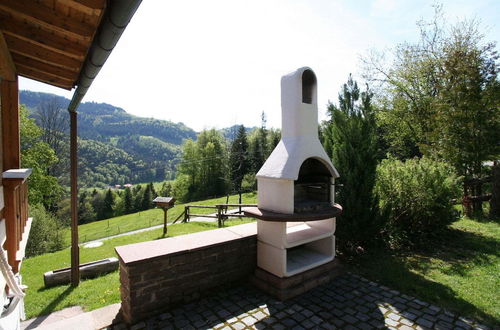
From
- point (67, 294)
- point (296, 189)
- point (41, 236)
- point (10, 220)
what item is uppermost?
Answer: point (296, 189)

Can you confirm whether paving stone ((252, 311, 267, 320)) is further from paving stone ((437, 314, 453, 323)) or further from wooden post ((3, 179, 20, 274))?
wooden post ((3, 179, 20, 274))

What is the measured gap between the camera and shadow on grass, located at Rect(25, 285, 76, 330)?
13.4ft

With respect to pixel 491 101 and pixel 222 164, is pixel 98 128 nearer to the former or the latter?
pixel 222 164

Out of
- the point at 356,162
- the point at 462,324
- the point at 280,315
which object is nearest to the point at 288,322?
the point at 280,315

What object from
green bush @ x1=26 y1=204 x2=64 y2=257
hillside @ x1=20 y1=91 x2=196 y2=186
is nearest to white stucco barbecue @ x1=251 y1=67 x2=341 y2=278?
green bush @ x1=26 y1=204 x2=64 y2=257

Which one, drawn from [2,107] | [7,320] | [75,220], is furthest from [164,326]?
[2,107]

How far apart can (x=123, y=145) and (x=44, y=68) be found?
143m

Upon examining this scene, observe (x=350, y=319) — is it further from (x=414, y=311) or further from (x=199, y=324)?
(x=199, y=324)

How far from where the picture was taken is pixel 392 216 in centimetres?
752

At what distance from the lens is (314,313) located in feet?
13.1

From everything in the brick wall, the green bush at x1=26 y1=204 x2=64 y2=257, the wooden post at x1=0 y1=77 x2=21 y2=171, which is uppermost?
the wooden post at x1=0 y1=77 x2=21 y2=171

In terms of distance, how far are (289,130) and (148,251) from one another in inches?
124

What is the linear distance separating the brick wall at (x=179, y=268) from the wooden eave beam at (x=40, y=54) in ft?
9.48

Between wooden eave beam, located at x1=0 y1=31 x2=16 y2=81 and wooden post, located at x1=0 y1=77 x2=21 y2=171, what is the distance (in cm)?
17
